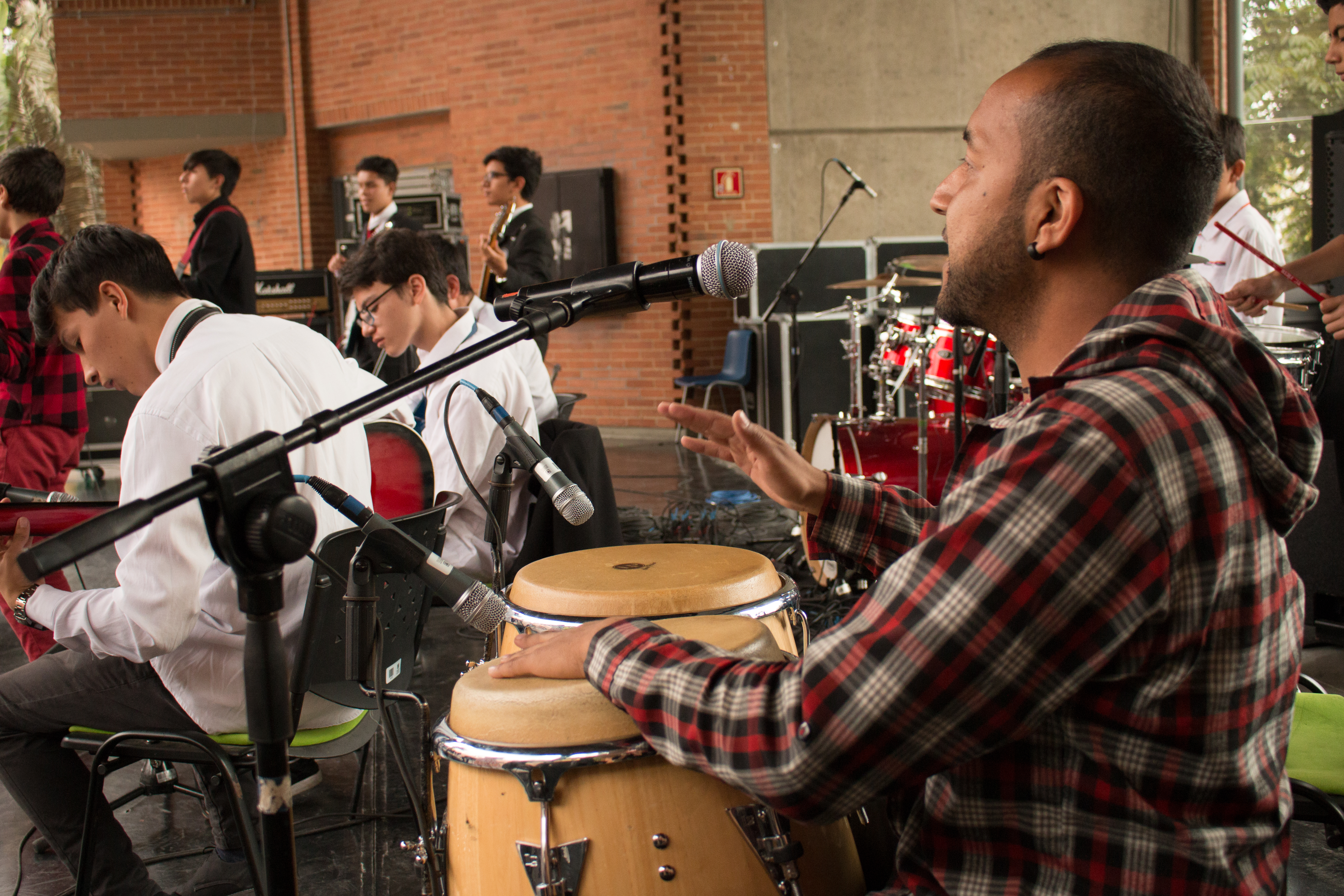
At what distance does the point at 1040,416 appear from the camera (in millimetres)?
906

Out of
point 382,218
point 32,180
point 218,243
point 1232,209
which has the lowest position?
point 1232,209

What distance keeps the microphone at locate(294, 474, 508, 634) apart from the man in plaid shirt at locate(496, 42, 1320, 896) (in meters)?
0.37

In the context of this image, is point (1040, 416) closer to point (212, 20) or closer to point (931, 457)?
point (931, 457)

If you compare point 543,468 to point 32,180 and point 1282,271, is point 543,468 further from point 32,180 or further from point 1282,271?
point 32,180

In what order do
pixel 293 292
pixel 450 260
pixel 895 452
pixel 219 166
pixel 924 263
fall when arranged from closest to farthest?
pixel 450 260 → pixel 895 452 → pixel 924 263 → pixel 219 166 → pixel 293 292

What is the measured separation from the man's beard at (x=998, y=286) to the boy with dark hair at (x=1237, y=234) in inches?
124

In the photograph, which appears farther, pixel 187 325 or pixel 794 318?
pixel 794 318

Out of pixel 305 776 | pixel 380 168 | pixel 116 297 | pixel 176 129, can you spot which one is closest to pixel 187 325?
pixel 116 297

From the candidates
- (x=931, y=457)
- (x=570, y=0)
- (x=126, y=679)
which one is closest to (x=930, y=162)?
(x=570, y=0)

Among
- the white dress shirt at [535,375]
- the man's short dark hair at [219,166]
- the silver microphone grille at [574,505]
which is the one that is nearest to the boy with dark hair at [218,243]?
the man's short dark hair at [219,166]

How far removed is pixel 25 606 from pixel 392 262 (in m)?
1.75

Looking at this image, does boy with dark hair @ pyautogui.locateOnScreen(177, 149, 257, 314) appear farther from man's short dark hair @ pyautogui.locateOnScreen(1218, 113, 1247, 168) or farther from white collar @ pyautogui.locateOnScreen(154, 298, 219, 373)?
man's short dark hair @ pyautogui.locateOnScreen(1218, 113, 1247, 168)

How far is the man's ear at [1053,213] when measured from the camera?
3.47 ft

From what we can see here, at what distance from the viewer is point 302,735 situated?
2.01 metres
